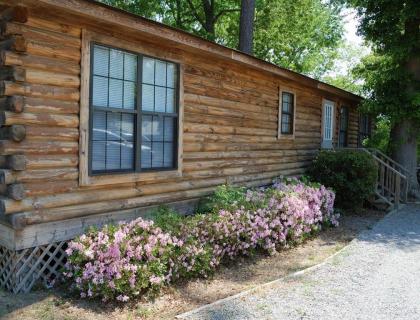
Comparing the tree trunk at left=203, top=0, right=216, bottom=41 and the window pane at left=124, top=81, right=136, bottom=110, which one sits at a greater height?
the tree trunk at left=203, top=0, right=216, bottom=41

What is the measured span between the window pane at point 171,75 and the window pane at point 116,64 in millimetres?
1021

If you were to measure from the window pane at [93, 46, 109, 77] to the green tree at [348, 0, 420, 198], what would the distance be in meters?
9.68

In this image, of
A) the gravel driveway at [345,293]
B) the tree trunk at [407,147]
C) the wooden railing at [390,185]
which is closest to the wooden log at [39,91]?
the gravel driveway at [345,293]

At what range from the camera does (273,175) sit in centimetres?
1062

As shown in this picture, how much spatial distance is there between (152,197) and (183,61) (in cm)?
234

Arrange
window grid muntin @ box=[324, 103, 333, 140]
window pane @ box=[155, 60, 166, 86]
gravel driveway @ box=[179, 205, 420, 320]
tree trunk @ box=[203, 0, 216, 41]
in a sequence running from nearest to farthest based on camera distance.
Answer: gravel driveway @ box=[179, 205, 420, 320] → window pane @ box=[155, 60, 166, 86] → window grid muntin @ box=[324, 103, 333, 140] → tree trunk @ box=[203, 0, 216, 41]

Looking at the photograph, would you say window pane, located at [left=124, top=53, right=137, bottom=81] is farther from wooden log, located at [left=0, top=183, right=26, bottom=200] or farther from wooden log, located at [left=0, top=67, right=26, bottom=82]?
wooden log, located at [left=0, top=183, right=26, bottom=200]

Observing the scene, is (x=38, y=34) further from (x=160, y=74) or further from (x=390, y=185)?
(x=390, y=185)

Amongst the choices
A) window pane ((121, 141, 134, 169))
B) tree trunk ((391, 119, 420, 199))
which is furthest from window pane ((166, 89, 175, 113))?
tree trunk ((391, 119, 420, 199))

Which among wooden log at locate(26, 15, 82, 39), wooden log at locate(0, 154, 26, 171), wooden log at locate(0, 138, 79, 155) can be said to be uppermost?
wooden log at locate(26, 15, 82, 39)

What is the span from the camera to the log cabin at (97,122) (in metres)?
4.99

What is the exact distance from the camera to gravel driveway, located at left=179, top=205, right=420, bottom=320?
188 inches

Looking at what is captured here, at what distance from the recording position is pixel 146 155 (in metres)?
6.69

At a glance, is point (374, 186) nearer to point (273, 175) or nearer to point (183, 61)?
point (273, 175)
